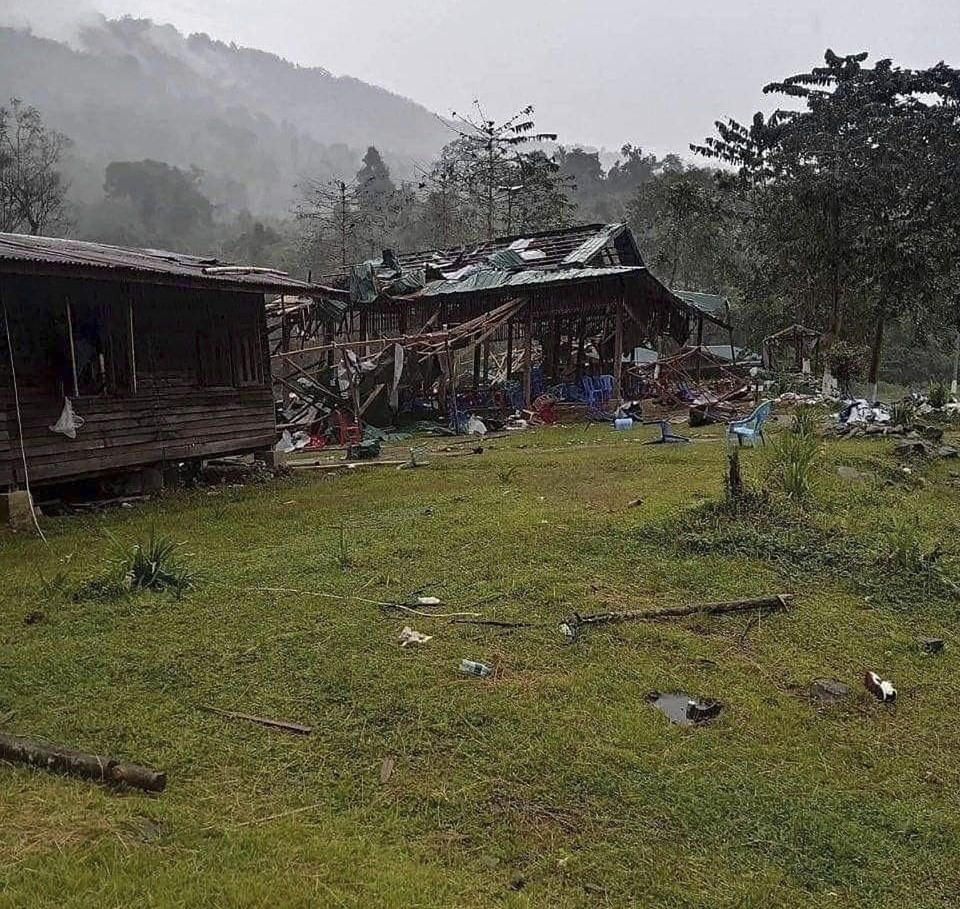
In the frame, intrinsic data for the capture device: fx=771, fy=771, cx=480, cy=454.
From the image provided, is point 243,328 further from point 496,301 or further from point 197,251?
point 197,251

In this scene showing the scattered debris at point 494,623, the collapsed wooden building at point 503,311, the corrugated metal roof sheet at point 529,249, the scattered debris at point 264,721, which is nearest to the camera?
the scattered debris at point 264,721

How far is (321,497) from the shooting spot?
9516mm

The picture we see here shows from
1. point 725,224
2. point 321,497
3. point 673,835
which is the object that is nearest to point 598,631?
point 673,835

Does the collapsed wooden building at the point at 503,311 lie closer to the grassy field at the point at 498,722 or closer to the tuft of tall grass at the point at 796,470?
the tuft of tall grass at the point at 796,470

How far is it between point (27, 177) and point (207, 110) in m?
127

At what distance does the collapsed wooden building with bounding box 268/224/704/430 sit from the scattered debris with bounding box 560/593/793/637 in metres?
10.9

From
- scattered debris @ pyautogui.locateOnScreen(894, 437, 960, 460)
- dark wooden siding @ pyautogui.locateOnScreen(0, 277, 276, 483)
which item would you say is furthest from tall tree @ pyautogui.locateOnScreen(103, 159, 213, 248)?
scattered debris @ pyautogui.locateOnScreen(894, 437, 960, 460)

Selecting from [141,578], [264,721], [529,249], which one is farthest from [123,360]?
[529,249]

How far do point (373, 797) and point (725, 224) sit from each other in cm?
3100

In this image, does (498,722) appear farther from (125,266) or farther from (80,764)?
(125,266)

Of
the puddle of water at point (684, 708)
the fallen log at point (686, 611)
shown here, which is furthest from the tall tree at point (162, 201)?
the puddle of water at point (684, 708)

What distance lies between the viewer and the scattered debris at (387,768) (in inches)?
129

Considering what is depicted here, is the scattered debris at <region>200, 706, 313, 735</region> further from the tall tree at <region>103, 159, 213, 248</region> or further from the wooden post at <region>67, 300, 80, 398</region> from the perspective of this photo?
the tall tree at <region>103, 159, 213, 248</region>

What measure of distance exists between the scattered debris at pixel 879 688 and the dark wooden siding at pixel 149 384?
799cm
